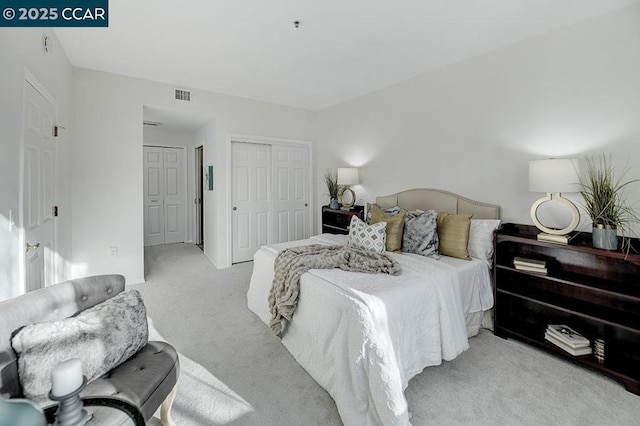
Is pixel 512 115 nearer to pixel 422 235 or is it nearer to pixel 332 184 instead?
pixel 422 235

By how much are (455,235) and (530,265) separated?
619mm

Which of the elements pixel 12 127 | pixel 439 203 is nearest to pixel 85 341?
pixel 12 127

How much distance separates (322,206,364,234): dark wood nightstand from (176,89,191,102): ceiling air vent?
2637mm

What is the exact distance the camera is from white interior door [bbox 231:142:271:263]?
4.72 m

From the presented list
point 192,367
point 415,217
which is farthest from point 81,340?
point 415,217

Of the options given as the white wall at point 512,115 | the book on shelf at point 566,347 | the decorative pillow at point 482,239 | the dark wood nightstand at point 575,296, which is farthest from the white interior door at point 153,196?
the book on shelf at point 566,347

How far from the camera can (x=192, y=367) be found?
2082 millimetres

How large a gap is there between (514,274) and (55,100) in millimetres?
4590

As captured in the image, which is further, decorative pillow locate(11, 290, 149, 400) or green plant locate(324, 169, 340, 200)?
green plant locate(324, 169, 340, 200)

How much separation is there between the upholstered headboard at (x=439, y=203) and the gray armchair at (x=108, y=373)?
296 centimetres

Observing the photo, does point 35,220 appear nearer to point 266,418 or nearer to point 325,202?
point 266,418

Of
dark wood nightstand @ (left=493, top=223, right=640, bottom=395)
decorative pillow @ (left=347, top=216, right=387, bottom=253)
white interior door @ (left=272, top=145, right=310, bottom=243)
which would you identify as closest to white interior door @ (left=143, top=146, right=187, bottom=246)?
white interior door @ (left=272, top=145, right=310, bottom=243)

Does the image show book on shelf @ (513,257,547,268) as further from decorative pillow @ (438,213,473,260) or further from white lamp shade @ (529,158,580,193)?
white lamp shade @ (529,158,580,193)

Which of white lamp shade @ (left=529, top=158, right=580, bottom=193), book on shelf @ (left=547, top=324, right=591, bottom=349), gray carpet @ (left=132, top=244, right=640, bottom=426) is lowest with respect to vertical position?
gray carpet @ (left=132, top=244, right=640, bottom=426)
